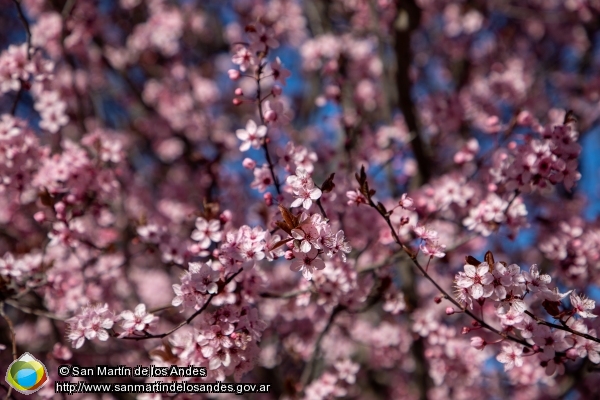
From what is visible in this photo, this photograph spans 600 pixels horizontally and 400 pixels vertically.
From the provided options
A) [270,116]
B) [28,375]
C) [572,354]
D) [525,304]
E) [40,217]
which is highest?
[270,116]

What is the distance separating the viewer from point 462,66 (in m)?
7.20

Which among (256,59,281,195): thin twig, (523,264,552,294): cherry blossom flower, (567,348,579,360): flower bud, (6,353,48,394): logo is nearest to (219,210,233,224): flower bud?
(256,59,281,195): thin twig

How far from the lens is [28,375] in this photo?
10.4 feet

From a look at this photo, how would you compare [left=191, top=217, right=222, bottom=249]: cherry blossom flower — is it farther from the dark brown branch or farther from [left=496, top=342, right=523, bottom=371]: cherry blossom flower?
the dark brown branch

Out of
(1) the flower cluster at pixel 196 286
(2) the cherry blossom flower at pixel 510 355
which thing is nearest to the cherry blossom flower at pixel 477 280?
(2) the cherry blossom flower at pixel 510 355

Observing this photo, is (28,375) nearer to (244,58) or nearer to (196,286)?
(196,286)

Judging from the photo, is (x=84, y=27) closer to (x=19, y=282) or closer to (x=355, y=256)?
(x=19, y=282)

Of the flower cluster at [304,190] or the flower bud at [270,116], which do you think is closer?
the flower cluster at [304,190]

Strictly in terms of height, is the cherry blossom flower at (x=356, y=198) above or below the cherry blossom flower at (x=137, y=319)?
above

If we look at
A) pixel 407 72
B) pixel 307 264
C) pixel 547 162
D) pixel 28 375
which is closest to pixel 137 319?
pixel 307 264

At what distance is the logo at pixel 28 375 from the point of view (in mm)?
3125

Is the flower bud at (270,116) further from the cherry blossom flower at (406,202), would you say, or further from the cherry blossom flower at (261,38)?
the cherry blossom flower at (406,202)

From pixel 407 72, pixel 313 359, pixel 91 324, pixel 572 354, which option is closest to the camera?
pixel 572 354

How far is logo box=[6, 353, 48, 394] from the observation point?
3125 mm
